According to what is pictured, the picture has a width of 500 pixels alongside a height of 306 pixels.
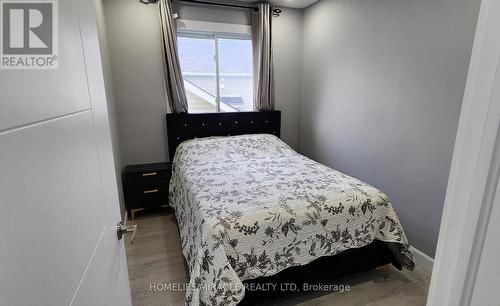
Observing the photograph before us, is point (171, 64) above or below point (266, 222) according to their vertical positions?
above

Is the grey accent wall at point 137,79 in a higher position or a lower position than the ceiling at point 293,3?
lower

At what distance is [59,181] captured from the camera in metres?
0.52

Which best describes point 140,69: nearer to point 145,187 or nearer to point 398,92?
point 145,187

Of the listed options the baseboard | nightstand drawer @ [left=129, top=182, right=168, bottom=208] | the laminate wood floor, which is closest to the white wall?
nightstand drawer @ [left=129, top=182, right=168, bottom=208]

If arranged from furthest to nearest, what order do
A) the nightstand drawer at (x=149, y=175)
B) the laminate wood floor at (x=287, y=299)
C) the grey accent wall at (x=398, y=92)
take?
the nightstand drawer at (x=149, y=175), the grey accent wall at (x=398, y=92), the laminate wood floor at (x=287, y=299)

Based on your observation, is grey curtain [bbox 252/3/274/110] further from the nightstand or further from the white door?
the white door

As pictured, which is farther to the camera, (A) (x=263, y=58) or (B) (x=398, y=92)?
(A) (x=263, y=58)

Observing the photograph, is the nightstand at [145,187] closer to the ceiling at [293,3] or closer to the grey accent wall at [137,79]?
the grey accent wall at [137,79]

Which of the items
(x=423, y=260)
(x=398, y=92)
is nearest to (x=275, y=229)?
(x=423, y=260)

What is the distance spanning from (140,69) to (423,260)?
3.64 m

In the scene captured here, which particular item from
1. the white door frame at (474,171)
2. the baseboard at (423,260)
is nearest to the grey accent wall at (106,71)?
the white door frame at (474,171)

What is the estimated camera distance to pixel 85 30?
2.53ft

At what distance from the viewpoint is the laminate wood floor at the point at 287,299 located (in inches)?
72.2

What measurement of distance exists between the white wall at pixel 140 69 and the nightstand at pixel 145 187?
0.35 m
